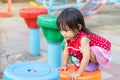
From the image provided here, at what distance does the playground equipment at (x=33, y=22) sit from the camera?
434 centimetres

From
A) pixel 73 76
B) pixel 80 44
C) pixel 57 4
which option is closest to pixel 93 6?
pixel 57 4

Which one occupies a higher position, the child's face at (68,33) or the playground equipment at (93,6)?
the child's face at (68,33)

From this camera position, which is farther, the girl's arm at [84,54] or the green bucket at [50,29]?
the green bucket at [50,29]

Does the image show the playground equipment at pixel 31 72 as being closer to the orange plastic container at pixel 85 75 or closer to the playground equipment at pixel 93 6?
the orange plastic container at pixel 85 75

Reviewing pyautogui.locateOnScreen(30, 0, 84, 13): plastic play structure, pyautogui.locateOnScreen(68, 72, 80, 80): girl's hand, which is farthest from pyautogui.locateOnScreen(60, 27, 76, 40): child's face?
pyautogui.locateOnScreen(30, 0, 84, 13): plastic play structure

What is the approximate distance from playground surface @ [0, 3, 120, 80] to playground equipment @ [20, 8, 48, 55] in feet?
0.47

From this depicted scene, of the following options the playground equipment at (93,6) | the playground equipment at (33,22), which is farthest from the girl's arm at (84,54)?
the playground equipment at (93,6)

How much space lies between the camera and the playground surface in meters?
4.33

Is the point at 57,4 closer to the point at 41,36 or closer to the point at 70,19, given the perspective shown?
the point at 41,36

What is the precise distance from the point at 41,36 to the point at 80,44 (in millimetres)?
3640

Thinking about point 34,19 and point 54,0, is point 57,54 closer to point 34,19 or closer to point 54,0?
point 34,19

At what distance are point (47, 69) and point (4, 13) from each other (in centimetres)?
647

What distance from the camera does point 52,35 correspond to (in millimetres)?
3502

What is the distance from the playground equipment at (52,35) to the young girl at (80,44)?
756mm
